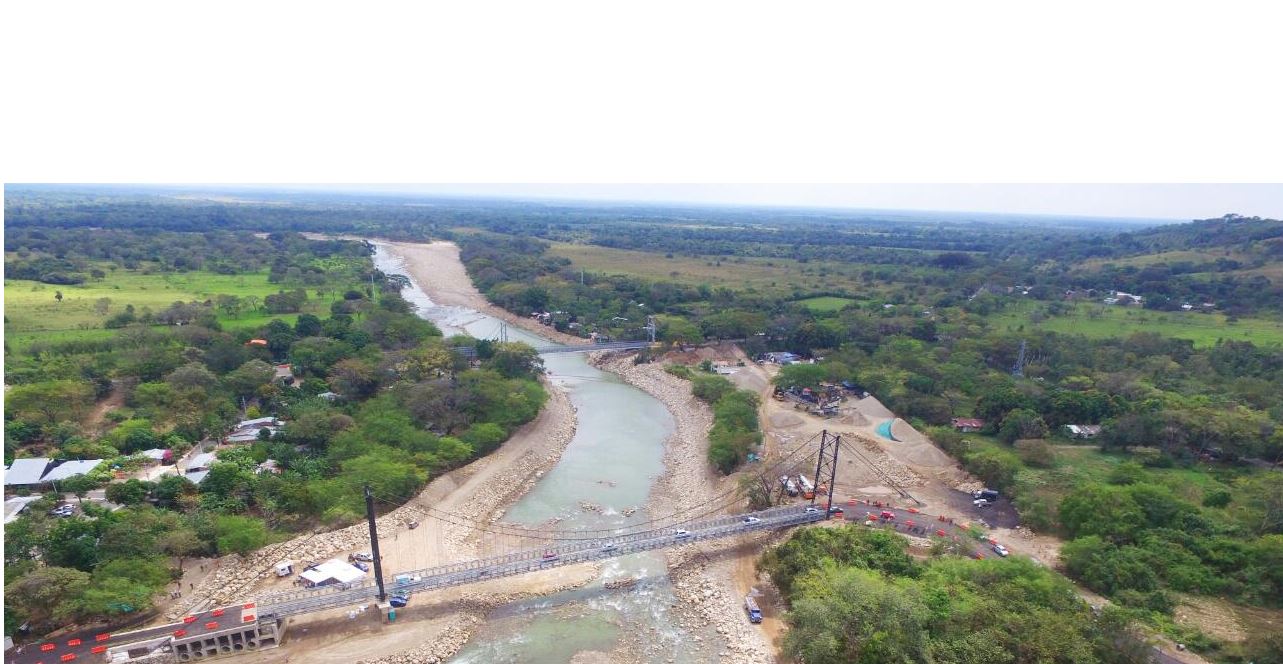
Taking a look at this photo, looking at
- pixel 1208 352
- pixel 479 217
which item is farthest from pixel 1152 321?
pixel 479 217

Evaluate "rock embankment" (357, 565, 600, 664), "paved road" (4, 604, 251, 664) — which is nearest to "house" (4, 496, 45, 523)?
"paved road" (4, 604, 251, 664)

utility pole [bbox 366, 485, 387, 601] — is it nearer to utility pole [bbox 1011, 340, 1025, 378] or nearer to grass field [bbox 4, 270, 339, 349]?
grass field [bbox 4, 270, 339, 349]

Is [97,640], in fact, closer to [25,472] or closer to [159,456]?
[159,456]

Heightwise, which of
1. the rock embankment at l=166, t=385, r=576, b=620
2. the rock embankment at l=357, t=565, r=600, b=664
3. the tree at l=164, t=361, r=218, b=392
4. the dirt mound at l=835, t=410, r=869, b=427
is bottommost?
the rock embankment at l=357, t=565, r=600, b=664

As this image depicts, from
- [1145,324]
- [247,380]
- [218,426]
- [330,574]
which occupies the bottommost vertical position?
[330,574]

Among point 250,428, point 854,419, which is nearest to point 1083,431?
point 854,419

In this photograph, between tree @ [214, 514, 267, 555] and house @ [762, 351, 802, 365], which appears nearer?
tree @ [214, 514, 267, 555]

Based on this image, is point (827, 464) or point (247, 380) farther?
point (247, 380)
